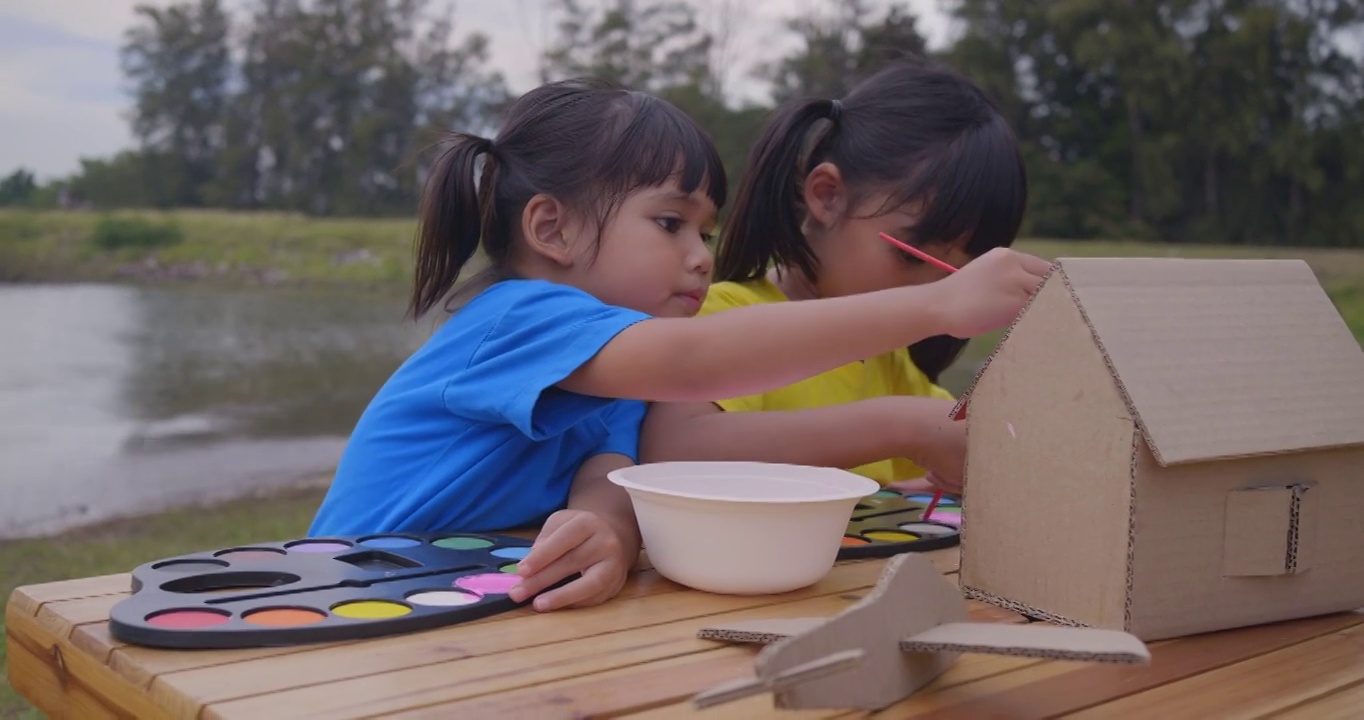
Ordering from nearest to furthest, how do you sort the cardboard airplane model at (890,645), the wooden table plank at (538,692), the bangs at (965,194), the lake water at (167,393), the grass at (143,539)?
the cardboard airplane model at (890,645) < the wooden table plank at (538,692) < the bangs at (965,194) < the grass at (143,539) < the lake water at (167,393)

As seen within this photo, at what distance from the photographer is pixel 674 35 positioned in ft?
82.1

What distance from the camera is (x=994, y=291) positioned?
94 cm

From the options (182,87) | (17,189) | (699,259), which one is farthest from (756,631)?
(182,87)

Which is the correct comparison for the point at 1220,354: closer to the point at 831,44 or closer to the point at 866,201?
the point at 866,201

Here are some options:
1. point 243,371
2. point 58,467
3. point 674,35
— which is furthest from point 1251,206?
point 58,467

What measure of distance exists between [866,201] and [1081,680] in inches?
38.7

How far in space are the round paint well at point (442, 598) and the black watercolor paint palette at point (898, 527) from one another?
0.35 metres

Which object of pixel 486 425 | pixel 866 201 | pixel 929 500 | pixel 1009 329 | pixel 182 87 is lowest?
pixel 929 500

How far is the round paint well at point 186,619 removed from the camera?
722 mm

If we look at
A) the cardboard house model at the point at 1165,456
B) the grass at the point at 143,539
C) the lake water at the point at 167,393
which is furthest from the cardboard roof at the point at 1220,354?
the lake water at the point at 167,393

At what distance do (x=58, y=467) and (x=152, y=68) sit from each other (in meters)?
22.8

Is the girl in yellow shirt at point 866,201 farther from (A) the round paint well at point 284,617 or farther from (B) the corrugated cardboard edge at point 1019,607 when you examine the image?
(A) the round paint well at point 284,617

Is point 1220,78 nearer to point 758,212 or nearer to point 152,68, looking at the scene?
point 152,68

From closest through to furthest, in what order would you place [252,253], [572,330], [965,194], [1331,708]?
[1331,708] → [572,330] → [965,194] → [252,253]
